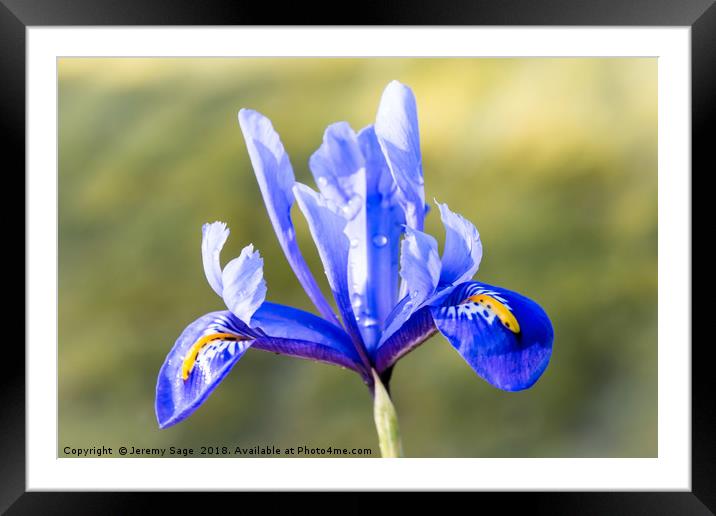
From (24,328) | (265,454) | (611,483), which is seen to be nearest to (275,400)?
(265,454)

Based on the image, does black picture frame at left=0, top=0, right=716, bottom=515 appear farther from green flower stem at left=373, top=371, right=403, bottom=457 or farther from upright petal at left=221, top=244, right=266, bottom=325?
upright petal at left=221, top=244, right=266, bottom=325

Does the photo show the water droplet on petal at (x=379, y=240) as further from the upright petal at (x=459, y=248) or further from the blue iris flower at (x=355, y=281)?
the upright petal at (x=459, y=248)

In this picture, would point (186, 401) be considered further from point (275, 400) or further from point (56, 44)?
point (56, 44)

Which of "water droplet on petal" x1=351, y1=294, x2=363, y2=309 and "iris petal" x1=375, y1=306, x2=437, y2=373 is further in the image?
"water droplet on petal" x1=351, y1=294, x2=363, y2=309

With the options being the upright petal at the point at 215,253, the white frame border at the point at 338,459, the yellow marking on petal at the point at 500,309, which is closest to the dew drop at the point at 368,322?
the yellow marking on petal at the point at 500,309

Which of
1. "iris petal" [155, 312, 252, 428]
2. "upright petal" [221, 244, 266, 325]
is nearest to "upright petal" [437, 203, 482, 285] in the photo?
"upright petal" [221, 244, 266, 325]

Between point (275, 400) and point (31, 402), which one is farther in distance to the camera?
point (275, 400)

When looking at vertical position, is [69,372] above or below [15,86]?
below

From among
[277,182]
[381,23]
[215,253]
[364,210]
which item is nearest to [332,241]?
[364,210]
